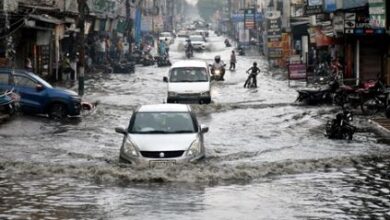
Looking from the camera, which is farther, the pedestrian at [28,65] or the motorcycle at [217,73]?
the motorcycle at [217,73]

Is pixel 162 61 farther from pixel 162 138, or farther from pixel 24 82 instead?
pixel 162 138

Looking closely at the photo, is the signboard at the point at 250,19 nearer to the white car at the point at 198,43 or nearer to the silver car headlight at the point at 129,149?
the white car at the point at 198,43

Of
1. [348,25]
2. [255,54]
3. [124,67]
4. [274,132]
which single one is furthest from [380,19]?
[255,54]

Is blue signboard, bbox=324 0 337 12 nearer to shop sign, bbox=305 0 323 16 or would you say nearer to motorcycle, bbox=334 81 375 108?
shop sign, bbox=305 0 323 16

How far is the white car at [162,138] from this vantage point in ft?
56.2

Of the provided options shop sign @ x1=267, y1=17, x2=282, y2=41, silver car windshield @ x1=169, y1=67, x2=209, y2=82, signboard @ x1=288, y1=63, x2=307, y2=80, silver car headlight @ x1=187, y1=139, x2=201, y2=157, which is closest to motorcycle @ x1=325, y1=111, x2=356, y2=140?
silver car headlight @ x1=187, y1=139, x2=201, y2=157

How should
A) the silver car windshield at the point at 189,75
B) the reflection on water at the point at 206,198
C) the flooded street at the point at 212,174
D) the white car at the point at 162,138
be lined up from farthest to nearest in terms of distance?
the silver car windshield at the point at 189,75, the white car at the point at 162,138, the flooded street at the point at 212,174, the reflection on water at the point at 206,198

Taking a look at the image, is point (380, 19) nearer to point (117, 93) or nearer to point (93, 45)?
point (117, 93)

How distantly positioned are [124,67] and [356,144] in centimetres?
3778

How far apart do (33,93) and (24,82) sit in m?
0.49

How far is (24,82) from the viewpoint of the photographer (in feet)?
95.7

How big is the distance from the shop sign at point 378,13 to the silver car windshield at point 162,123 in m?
16.5

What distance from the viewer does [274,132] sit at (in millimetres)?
26281

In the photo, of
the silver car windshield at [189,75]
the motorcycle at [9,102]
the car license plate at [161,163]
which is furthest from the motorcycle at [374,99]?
the car license plate at [161,163]
